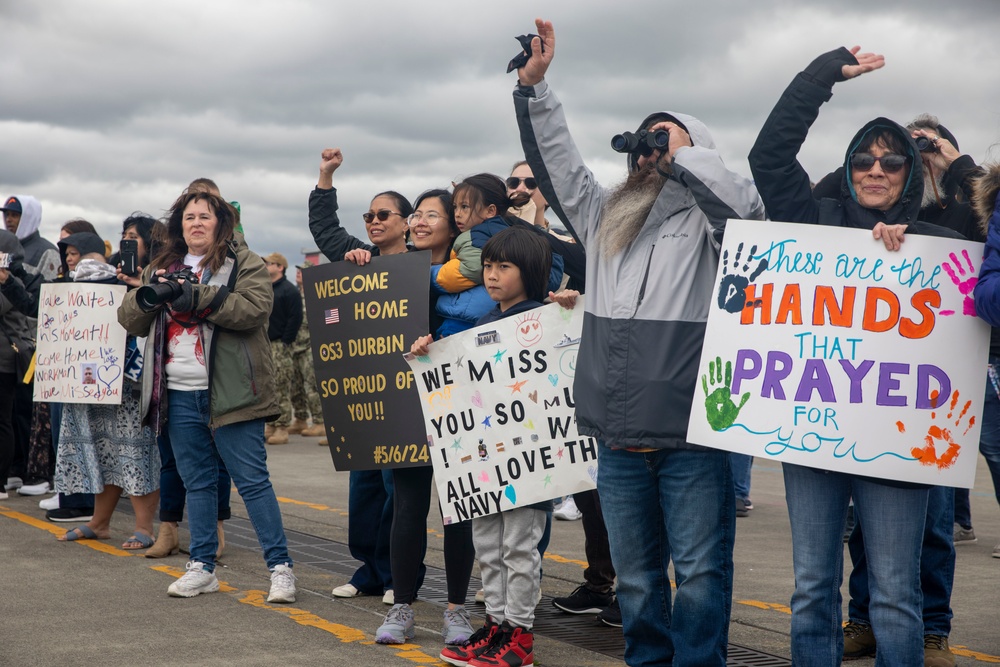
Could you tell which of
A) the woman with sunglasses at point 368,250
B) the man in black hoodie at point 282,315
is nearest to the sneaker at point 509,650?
the woman with sunglasses at point 368,250

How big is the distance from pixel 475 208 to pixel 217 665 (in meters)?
2.27

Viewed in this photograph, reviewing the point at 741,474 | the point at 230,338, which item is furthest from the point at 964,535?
the point at 230,338

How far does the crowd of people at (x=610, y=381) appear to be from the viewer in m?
3.55

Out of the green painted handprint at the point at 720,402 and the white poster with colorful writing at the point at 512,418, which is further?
the white poster with colorful writing at the point at 512,418

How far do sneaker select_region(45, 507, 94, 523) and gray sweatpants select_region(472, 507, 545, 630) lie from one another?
4542 millimetres

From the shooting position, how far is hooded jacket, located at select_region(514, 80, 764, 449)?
3.63m

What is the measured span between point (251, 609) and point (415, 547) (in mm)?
1001

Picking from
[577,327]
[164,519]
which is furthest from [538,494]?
[164,519]

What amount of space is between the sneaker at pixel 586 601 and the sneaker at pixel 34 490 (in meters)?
5.62

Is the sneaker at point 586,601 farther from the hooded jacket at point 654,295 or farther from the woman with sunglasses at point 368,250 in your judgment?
the hooded jacket at point 654,295

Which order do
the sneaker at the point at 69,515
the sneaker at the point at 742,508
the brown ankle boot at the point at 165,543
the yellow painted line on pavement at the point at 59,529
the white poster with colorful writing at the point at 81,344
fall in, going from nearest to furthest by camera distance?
the brown ankle boot at the point at 165,543 → the yellow painted line on pavement at the point at 59,529 → the white poster with colorful writing at the point at 81,344 → the sneaker at the point at 69,515 → the sneaker at the point at 742,508

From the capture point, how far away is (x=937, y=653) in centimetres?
434

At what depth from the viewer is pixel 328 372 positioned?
18.4ft

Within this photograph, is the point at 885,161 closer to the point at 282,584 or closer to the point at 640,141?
the point at 640,141
